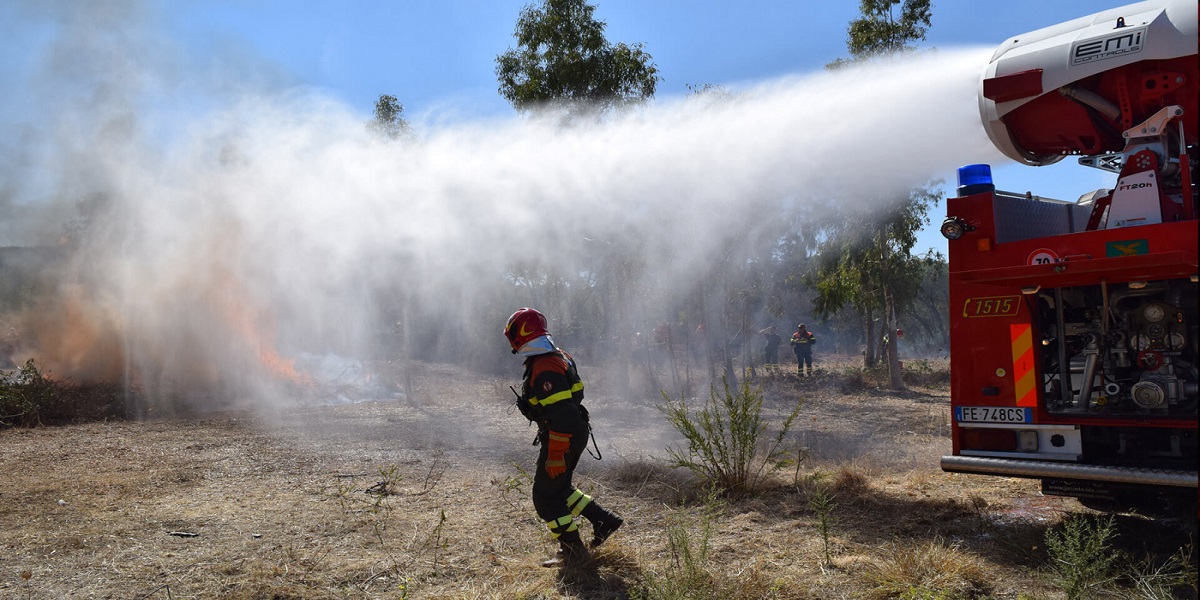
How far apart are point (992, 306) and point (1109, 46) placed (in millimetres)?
1744

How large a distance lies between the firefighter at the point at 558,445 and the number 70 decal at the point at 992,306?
9.07ft

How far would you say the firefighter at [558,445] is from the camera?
16.9 feet

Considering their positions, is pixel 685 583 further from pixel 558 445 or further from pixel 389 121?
pixel 389 121

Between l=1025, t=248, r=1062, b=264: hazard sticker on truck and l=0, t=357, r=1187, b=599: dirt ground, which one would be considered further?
l=1025, t=248, r=1062, b=264: hazard sticker on truck

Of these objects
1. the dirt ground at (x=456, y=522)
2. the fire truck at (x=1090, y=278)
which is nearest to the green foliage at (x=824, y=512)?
the dirt ground at (x=456, y=522)

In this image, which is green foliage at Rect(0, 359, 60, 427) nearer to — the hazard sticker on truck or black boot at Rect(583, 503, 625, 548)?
black boot at Rect(583, 503, 625, 548)

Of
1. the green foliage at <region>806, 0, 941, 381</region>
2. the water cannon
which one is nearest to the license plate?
the water cannon

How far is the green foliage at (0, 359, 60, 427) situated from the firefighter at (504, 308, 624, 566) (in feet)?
35.2

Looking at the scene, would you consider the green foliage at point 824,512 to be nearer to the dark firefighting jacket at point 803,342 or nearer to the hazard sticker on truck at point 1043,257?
the hazard sticker on truck at point 1043,257

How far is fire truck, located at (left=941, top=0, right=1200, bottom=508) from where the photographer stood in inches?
185

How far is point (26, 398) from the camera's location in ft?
40.5

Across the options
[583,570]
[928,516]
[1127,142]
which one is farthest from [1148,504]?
[583,570]

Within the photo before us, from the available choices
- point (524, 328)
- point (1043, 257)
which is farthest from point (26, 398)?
point (1043, 257)

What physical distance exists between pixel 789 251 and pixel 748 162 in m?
6.95
